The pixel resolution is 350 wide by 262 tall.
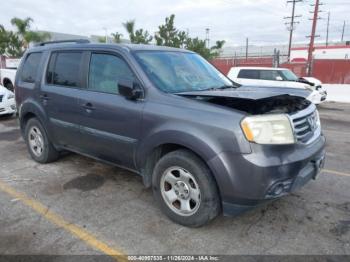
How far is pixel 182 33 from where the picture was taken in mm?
28656

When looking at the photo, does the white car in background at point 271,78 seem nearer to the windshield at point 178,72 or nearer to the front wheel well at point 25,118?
the windshield at point 178,72

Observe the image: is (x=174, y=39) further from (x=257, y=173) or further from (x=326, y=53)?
(x=257, y=173)

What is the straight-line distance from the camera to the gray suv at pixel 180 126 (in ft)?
9.19

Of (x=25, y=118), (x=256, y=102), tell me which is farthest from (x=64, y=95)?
(x=256, y=102)

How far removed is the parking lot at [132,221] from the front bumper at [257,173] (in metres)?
0.47

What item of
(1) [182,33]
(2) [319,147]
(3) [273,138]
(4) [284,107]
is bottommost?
(2) [319,147]

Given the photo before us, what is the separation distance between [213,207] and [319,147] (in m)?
1.25

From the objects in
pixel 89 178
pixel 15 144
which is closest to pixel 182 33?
pixel 15 144

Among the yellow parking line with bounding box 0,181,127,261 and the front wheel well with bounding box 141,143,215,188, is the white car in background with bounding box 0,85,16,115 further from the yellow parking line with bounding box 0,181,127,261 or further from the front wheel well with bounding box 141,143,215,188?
the front wheel well with bounding box 141,143,215,188

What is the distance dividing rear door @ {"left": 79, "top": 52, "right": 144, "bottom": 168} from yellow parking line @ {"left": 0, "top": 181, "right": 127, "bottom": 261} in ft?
2.91

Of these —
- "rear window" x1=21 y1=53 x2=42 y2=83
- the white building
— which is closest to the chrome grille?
"rear window" x1=21 y1=53 x2=42 y2=83

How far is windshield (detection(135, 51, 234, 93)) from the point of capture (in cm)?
357

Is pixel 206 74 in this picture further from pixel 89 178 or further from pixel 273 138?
pixel 89 178

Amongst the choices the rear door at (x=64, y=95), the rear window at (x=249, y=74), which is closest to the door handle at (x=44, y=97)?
the rear door at (x=64, y=95)
